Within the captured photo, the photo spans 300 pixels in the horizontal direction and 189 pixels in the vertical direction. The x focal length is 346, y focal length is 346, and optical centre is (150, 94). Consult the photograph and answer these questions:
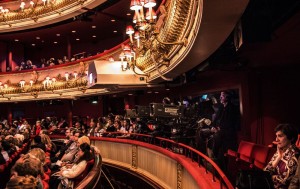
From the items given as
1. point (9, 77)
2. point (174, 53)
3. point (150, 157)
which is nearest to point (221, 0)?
point (174, 53)

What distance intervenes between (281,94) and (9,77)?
17.1 metres

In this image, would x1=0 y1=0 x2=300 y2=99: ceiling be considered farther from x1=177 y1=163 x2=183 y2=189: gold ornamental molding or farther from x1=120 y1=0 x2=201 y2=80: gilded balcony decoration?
x1=177 y1=163 x2=183 y2=189: gold ornamental molding


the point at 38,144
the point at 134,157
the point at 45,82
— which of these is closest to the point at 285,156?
the point at 38,144

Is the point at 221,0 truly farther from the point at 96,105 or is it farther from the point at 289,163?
the point at 96,105

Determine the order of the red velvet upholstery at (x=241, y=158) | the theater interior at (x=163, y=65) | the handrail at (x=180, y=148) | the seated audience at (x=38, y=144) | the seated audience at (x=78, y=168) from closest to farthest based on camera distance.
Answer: the handrail at (x=180, y=148)
the theater interior at (x=163, y=65)
the red velvet upholstery at (x=241, y=158)
the seated audience at (x=78, y=168)
the seated audience at (x=38, y=144)

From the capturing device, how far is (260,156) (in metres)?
4.21

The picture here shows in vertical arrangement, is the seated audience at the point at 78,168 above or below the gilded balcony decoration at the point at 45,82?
below

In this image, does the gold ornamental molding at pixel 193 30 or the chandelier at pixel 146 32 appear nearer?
the gold ornamental molding at pixel 193 30

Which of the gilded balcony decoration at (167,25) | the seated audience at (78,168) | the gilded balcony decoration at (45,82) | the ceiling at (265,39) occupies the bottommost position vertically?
the seated audience at (78,168)

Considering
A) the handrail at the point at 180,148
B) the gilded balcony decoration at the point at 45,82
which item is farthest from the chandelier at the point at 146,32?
the gilded balcony decoration at the point at 45,82

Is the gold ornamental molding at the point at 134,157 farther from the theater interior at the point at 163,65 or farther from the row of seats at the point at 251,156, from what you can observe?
the row of seats at the point at 251,156

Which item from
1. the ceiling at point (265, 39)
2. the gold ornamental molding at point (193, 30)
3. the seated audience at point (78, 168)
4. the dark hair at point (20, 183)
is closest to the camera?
the dark hair at point (20, 183)

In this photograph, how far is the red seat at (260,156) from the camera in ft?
13.2

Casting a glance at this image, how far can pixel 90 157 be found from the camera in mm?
5434
